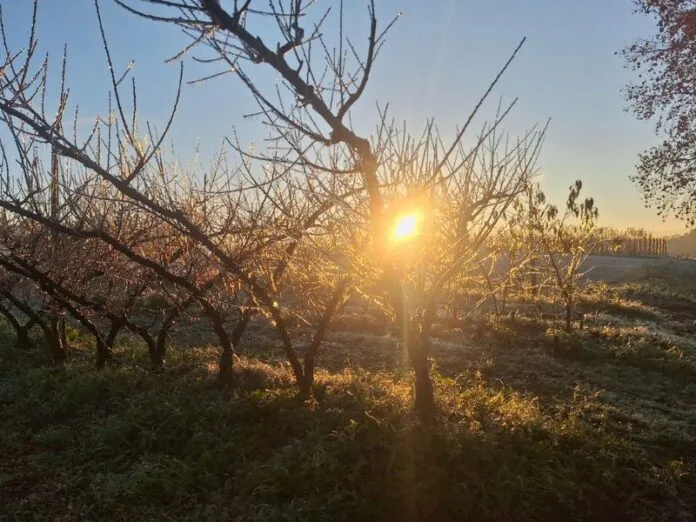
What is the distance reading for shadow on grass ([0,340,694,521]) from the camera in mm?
4531

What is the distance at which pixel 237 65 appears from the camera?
152 inches

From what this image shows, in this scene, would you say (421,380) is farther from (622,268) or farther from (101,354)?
(622,268)

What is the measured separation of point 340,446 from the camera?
16.5 ft

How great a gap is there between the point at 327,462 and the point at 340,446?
227 millimetres

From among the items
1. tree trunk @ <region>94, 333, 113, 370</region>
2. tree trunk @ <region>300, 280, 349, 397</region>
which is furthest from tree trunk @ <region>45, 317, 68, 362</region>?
tree trunk @ <region>300, 280, 349, 397</region>

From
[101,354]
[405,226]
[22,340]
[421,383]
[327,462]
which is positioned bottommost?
[327,462]

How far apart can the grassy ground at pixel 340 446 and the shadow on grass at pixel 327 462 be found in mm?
16

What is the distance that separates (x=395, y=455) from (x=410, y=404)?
0.98 m

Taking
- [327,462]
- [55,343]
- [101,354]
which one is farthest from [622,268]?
[327,462]

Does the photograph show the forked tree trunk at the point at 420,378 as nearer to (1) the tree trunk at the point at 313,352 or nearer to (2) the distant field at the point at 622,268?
(1) the tree trunk at the point at 313,352

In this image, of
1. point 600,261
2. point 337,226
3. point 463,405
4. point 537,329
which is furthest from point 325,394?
point 600,261

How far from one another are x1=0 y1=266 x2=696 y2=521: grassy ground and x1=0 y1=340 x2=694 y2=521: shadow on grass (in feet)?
0.05

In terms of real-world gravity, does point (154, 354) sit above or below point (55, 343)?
below

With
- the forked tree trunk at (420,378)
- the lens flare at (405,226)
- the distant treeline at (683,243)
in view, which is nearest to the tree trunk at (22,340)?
the forked tree trunk at (420,378)
